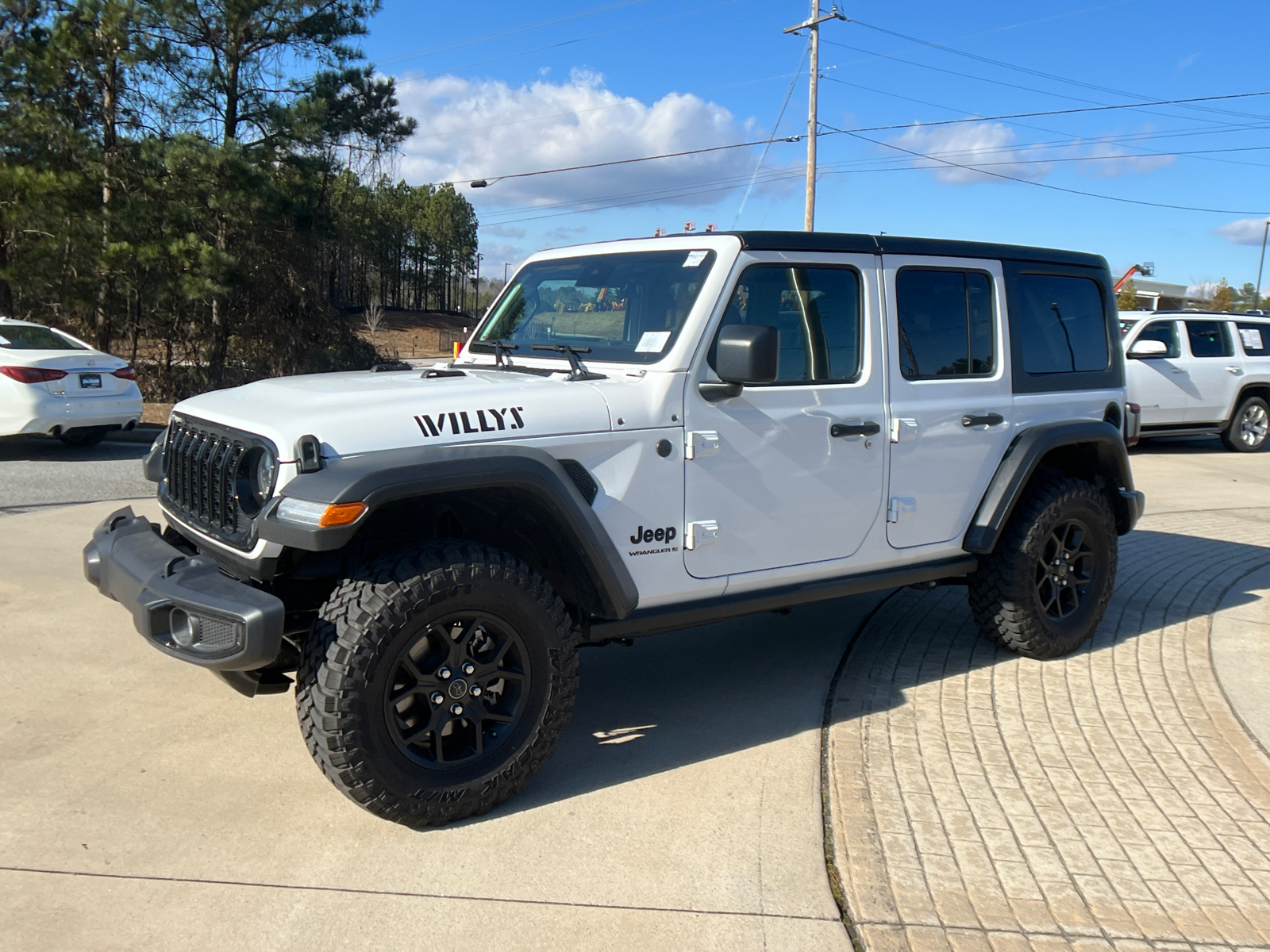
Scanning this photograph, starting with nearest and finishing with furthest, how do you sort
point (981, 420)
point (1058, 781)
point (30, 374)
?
1. point (1058, 781)
2. point (981, 420)
3. point (30, 374)

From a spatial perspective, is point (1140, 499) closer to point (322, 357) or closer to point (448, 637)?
point (448, 637)

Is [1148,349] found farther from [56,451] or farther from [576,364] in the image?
[56,451]

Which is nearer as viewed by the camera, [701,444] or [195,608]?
[195,608]

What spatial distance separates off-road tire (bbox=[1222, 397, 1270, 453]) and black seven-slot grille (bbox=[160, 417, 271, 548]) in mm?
14954

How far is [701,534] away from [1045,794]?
5.18ft

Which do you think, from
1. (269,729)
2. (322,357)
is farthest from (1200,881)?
(322,357)

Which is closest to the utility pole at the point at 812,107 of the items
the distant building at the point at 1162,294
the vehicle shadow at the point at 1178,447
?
the vehicle shadow at the point at 1178,447

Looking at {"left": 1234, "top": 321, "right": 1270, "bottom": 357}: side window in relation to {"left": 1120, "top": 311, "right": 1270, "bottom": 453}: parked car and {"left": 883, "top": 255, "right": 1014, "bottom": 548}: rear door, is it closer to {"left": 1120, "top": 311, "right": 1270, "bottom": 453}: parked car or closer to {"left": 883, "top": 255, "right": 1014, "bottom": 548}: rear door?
{"left": 1120, "top": 311, "right": 1270, "bottom": 453}: parked car

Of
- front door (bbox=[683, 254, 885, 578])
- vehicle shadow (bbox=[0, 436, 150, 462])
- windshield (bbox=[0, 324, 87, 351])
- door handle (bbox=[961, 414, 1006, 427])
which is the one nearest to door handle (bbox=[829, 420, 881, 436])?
front door (bbox=[683, 254, 885, 578])

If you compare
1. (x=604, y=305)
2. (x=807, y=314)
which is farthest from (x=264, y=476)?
(x=807, y=314)

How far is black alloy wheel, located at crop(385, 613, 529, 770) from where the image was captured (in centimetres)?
333

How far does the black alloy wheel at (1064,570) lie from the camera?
5.12 meters

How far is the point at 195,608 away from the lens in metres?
3.13

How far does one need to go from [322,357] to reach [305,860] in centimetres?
1779
